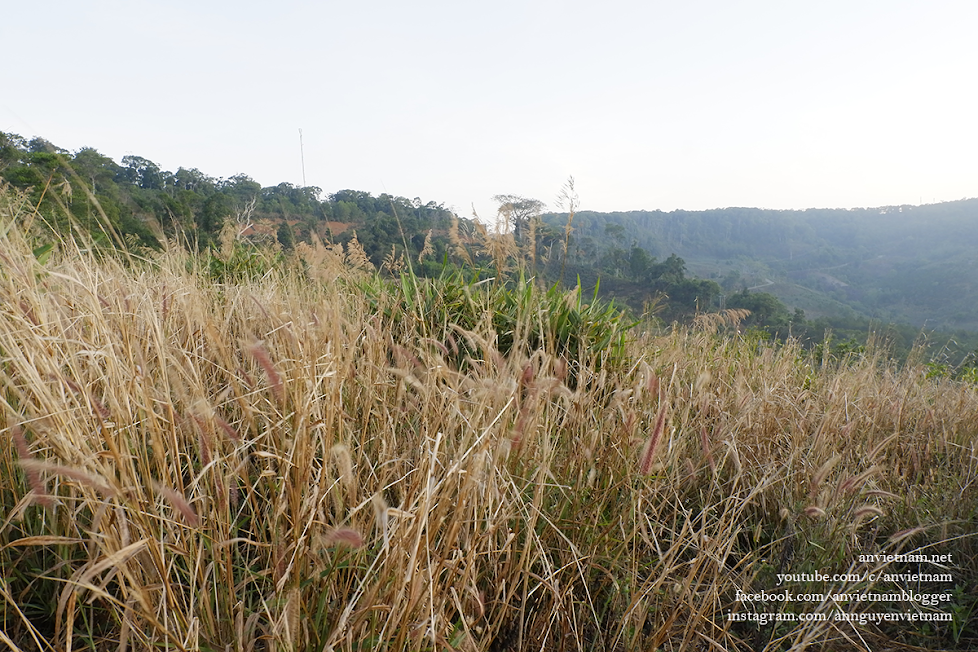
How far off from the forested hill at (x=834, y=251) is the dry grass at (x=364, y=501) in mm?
31700

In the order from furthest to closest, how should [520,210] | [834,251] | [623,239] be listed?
1. [834,251]
2. [623,239]
3. [520,210]

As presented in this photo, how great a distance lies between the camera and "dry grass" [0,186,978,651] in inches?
35.7

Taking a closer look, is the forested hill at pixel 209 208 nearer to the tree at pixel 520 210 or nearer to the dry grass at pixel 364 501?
the tree at pixel 520 210

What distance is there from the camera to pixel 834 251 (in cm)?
7969

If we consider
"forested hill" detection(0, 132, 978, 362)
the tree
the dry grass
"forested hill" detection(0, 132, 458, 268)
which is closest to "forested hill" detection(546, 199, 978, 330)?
"forested hill" detection(0, 132, 978, 362)

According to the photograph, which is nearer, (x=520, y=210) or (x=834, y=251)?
(x=520, y=210)

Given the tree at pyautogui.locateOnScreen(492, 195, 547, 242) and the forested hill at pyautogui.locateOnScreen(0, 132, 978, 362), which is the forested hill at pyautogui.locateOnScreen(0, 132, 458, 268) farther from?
the tree at pyautogui.locateOnScreen(492, 195, 547, 242)

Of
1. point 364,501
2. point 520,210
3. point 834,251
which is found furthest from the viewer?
point 834,251

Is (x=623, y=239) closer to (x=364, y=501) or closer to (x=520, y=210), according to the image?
(x=520, y=210)

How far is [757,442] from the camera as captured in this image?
2.22 meters

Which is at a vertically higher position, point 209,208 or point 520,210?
point 209,208

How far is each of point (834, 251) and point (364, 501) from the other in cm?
9776

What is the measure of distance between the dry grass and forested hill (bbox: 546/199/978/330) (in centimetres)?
3170

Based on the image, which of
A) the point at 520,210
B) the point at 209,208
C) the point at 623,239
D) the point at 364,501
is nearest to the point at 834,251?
the point at 623,239
